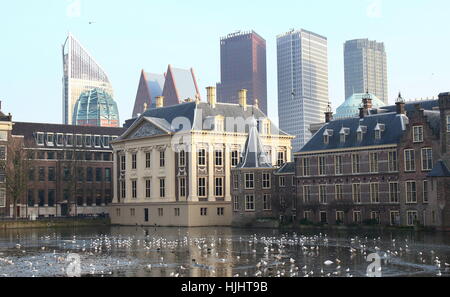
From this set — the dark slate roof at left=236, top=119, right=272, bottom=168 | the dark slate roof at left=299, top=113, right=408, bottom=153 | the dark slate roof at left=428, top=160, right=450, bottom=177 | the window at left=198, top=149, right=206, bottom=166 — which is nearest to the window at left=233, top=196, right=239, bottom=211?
the dark slate roof at left=236, top=119, right=272, bottom=168

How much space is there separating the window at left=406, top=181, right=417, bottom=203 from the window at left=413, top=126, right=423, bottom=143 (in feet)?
13.8

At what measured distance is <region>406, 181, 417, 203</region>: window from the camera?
75250 mm

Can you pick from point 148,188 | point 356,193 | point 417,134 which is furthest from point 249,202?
point 417,134

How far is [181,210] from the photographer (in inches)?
4040

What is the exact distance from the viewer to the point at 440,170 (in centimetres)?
7031

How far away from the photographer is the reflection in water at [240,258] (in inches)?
1432

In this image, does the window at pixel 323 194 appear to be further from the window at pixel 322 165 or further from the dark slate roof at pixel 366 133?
the dark slate roof at pixel 366 133

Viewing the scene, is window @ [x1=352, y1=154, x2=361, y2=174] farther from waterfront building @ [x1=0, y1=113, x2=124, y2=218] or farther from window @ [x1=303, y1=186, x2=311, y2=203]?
waterfront building @ [x1=0, y1=113, x2=124, y2=218]

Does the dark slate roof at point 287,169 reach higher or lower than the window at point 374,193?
higher

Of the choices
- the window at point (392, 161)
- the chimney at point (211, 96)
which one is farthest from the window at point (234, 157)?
the window at point (392, 161)

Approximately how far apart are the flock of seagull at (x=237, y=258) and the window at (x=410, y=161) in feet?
59.2
